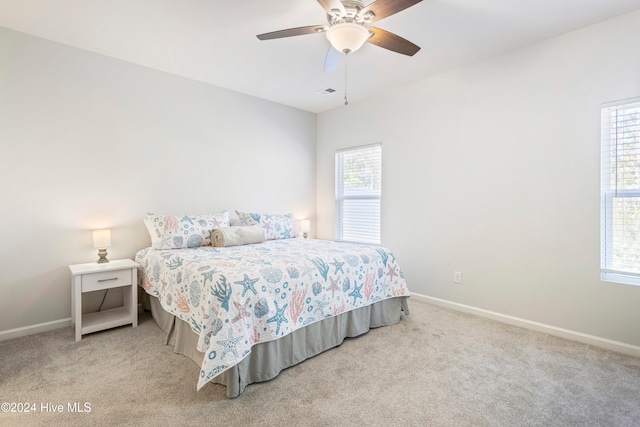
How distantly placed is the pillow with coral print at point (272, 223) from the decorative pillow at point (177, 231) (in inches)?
19.8

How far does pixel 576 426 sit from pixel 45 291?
160 inches

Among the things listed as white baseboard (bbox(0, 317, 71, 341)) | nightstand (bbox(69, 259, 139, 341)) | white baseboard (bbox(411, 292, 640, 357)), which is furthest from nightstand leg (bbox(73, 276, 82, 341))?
white baseboard (bbox(411, 292, 640, 357))

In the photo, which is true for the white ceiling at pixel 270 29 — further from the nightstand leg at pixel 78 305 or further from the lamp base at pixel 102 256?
the nightstand leg at pixel 78 305

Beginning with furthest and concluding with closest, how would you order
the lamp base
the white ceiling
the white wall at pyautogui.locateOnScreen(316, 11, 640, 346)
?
the lamp base
the white wall at pyautogui.locateOnScreen(316, 11, 640, 346)
the white ceiling

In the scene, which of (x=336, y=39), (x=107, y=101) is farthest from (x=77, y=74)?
(x=336, y=39)

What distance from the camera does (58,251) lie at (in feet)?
9.59

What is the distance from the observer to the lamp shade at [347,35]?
197 cm

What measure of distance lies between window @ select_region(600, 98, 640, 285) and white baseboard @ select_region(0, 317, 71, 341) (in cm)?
478

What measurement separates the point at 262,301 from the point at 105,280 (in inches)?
67.2

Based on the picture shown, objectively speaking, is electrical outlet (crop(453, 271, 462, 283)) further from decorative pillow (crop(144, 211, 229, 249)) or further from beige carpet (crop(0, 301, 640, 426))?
decorative pillow (crop(144, 211, 229, 249))

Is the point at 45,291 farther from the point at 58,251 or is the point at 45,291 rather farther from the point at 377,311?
the point at 377,311

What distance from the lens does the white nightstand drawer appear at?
269 cm

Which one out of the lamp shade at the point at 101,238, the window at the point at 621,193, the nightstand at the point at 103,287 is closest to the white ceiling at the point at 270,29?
the window at the point at 621,193

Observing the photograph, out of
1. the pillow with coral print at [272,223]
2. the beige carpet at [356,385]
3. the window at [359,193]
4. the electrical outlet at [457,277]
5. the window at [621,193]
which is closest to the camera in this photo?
the beige carpet at [356,385]
